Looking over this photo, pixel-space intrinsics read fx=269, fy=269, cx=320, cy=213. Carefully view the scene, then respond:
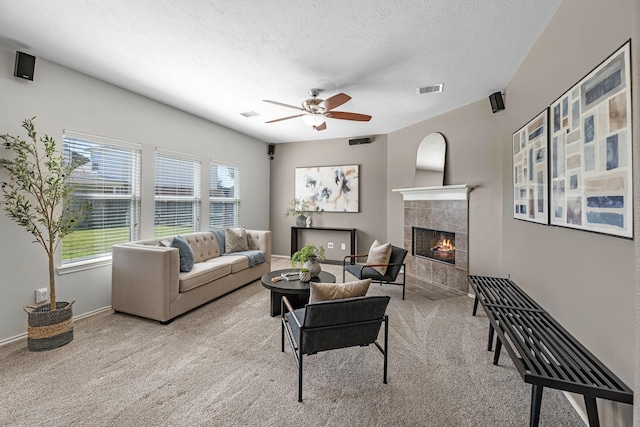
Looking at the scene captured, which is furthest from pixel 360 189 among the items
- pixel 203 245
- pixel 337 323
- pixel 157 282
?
pixel 337 323

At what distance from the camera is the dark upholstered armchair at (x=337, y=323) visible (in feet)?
6.00

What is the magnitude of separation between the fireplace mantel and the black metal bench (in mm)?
2045

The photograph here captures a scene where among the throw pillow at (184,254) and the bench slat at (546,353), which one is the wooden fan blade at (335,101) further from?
the throw pillow at (184,254)

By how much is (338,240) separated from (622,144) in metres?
5.20

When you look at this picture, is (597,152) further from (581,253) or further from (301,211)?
(301,211)

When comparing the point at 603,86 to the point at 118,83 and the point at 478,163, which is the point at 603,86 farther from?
the point at 118,83

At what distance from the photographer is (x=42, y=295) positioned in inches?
114

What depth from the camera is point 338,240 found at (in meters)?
6.31

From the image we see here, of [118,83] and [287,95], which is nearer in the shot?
[118,83]

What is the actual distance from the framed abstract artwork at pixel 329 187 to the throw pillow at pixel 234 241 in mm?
2127

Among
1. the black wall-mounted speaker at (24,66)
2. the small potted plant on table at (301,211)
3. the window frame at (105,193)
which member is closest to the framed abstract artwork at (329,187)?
the small potted plant on table at (301,211)

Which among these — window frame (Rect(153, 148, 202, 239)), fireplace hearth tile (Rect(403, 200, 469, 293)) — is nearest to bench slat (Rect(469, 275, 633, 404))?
fireplace hearth tile (Rect(403, 200, 469, 293))

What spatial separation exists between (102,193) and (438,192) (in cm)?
491

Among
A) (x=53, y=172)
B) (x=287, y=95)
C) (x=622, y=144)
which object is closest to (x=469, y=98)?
(x=287, y=95)
